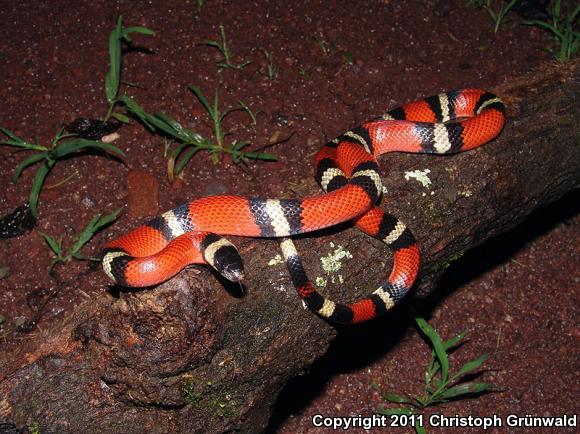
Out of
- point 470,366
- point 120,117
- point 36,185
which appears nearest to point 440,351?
point 470,366

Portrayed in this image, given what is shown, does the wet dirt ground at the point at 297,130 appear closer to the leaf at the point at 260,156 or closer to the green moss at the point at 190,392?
the leaf at the point at 260,156

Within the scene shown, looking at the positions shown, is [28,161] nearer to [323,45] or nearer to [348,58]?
[323,45]

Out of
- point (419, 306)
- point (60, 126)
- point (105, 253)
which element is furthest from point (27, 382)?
point (419, 306)

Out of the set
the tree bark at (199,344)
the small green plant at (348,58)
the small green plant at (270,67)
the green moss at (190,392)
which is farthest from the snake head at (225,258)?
the small green plant at (348,58)

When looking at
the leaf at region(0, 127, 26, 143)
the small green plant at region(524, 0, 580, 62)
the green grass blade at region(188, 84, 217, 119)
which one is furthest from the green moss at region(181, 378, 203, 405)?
the small green plant at region(524, 0, 580, 62)

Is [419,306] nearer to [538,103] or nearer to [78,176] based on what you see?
[538,103]

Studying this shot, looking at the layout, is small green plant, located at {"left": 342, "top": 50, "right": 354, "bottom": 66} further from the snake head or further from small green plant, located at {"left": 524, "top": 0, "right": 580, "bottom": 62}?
the snake head

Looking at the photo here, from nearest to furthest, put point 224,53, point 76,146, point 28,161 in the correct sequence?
point 76,146 < point 28,161 < point 224,53

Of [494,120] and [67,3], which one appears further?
[67,3]
